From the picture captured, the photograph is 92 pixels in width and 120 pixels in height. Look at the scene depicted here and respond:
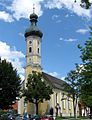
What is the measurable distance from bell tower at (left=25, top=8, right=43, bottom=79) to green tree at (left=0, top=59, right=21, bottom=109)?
2723 centimetres

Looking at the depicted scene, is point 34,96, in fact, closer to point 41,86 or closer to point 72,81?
point 41,86

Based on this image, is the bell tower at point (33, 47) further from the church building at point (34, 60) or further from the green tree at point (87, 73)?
the green tree at point (87, 73)

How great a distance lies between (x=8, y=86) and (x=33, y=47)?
32858 mm

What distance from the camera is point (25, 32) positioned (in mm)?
101312

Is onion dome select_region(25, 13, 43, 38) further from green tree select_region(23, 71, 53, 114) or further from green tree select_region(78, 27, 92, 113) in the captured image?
green tree select_region(78, 27, 92, 113)

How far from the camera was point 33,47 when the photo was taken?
10056 cm

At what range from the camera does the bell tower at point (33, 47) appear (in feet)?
326

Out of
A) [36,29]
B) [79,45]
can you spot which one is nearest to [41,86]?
[36,29]

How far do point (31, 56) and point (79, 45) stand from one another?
55.8 meters

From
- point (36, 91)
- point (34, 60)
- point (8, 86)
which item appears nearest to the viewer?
point (8, 86)

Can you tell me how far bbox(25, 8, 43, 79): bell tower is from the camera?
9941 cm

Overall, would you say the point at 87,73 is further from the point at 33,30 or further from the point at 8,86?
the point at 33,30

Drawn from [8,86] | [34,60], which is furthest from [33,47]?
→ [8,86]

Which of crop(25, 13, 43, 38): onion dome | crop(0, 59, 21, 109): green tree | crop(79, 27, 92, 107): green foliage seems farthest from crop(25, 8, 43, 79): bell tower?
crop(79, 27, 92, 107): green foliage
